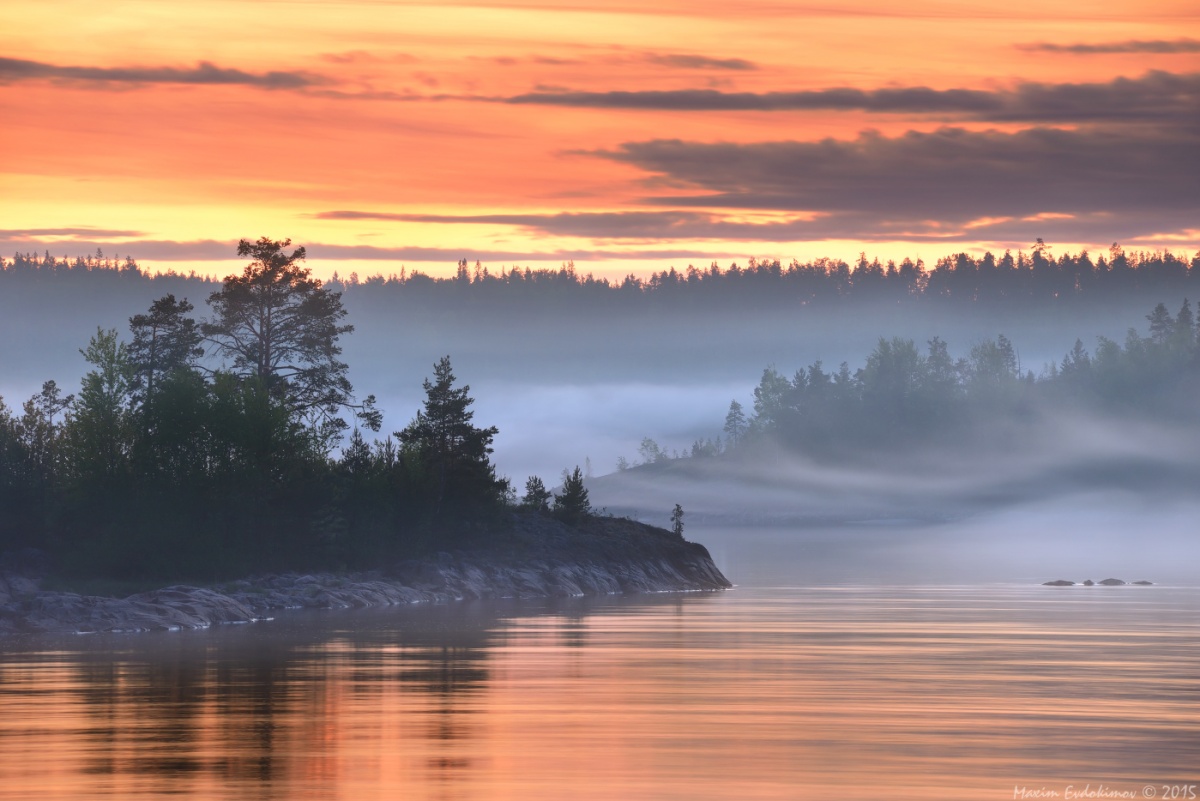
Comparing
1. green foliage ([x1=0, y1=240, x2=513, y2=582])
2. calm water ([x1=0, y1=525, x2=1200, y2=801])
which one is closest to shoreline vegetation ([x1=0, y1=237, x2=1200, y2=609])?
green foliage ([x1=0, y1=240, x2=513, y2=582])

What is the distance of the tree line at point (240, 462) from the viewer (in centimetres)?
8738

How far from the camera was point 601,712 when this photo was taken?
36.8m

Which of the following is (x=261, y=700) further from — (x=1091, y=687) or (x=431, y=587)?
(x=431, y=587)

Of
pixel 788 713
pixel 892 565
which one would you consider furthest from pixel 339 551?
pixel 892 565

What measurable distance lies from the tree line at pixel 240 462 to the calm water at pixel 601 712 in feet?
74.2

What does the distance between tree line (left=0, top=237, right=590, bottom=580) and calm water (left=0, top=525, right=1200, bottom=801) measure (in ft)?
74.2

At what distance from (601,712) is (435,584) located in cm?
5674

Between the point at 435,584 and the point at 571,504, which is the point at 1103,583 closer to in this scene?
the point at 571,504

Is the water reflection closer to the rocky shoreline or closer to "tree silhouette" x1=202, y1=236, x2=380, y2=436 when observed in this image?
the rocky shoreline

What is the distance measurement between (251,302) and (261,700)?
67.8 metres

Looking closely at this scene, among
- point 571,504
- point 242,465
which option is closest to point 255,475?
point 242,465

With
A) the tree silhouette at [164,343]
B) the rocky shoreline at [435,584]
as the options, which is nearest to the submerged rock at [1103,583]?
the rocky shoreline at [435,584]

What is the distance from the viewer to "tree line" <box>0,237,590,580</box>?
8738cm

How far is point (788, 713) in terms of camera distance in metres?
36.6
